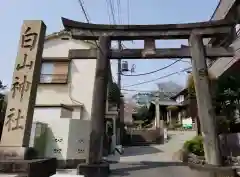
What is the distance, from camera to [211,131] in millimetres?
8664

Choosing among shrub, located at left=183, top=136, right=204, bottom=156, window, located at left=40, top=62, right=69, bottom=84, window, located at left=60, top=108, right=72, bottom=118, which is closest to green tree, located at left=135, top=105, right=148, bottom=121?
window, located at left=40, top=62, right=69, bottom=84

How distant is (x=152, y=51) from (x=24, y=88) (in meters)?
5.27

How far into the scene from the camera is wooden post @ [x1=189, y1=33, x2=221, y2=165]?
8.50 metres

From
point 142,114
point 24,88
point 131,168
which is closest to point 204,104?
point 131,168

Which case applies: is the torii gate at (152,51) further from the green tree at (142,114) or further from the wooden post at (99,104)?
the green tree at (142,114)

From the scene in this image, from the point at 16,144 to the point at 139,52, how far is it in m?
5.90

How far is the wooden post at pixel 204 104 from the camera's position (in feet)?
27.9

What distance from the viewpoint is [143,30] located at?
10.3 meters

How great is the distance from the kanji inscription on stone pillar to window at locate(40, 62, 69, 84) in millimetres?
9143

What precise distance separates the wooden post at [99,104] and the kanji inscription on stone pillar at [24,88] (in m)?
2.21

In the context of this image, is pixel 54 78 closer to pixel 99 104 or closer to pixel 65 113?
pixel 65 113

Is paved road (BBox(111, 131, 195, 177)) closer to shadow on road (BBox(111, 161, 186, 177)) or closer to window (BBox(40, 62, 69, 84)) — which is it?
shadow on road (BBox(111, 161, 186, 177))

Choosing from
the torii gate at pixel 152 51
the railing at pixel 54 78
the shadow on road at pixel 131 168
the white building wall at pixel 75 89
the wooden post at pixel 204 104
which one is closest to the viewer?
the wooden post at pixel 204 104

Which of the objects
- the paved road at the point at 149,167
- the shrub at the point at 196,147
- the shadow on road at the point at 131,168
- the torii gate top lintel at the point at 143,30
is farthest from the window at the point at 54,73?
the shrub at the point at 196,147
